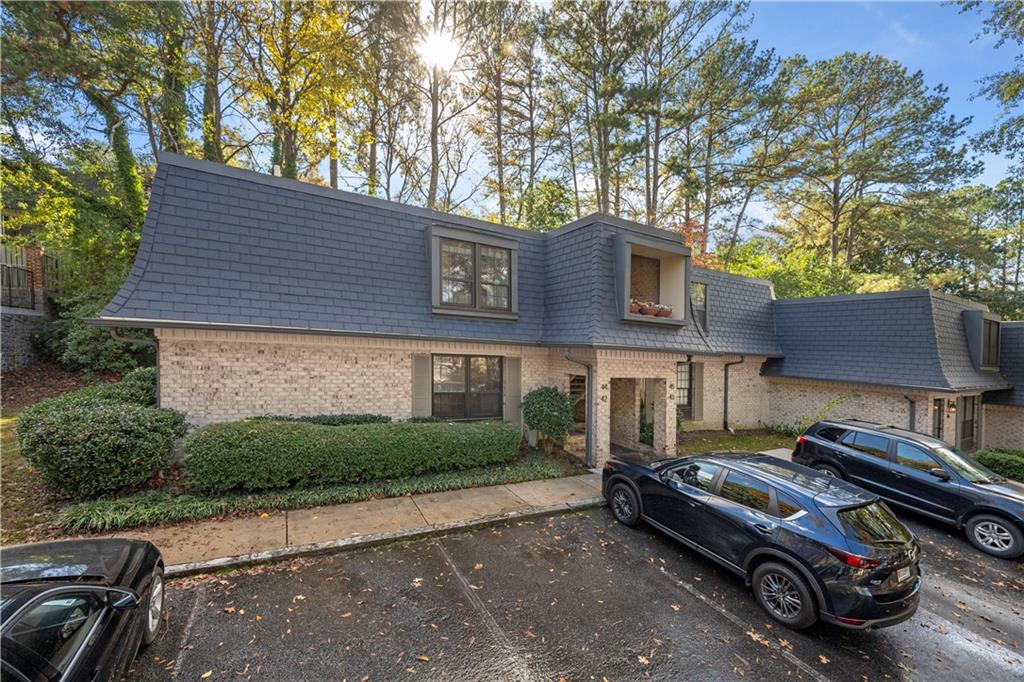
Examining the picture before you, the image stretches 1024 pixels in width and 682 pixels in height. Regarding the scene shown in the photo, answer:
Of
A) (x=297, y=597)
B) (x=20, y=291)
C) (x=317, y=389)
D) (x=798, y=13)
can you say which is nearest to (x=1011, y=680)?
(x=297, y=597)

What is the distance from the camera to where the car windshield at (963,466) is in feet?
22.9

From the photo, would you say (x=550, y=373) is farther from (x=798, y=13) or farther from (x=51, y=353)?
(x=51, y=353)

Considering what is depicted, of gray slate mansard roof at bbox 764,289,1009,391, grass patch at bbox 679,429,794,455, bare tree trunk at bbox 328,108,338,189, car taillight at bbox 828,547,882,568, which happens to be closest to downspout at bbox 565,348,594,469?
grass patch at bbox 679,429,794,455

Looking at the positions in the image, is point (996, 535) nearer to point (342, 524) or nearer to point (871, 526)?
point (871, 526)

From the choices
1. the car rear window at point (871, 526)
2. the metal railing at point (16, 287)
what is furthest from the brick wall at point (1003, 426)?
the metal railing at point (16, 287)

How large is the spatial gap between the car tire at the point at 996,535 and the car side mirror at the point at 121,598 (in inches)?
452

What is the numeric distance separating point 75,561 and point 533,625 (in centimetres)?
414

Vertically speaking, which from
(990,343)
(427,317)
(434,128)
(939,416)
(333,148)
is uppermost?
(434,128)

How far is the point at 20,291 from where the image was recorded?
558 inches

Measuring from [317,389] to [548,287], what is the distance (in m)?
6.33

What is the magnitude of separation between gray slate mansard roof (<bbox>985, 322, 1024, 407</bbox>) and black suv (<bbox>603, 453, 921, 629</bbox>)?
550 inches

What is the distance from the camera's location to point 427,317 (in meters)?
9.27

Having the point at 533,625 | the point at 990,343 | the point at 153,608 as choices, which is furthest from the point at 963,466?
the point at 153,608

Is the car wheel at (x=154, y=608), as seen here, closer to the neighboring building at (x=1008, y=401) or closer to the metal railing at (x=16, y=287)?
the metal railing at (x=16, y=287)
